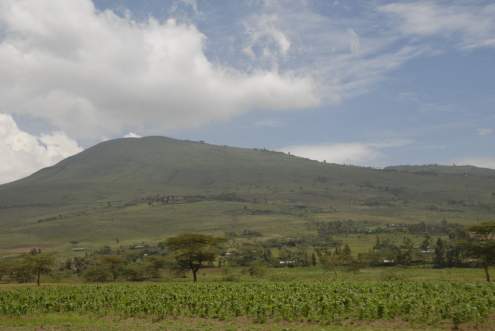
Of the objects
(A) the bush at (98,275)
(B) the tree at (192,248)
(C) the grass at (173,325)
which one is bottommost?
(A) the bush at (98,275)

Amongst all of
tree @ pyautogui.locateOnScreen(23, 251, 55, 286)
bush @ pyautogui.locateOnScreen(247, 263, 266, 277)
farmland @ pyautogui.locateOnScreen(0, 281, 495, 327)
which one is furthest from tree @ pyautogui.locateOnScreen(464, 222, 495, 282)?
tree @ pyautogui.locateOnScreen(23, 251, 55, 286)

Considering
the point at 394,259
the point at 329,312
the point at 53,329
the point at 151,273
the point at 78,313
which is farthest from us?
the point at 394,259

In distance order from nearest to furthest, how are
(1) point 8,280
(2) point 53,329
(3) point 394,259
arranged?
(2) point 53,329, (1) point 8,280, (3) point 394,259

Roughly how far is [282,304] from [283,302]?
1179 millimetres

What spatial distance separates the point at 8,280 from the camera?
79.8m

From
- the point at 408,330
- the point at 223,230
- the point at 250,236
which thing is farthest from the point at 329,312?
the point at 223,230

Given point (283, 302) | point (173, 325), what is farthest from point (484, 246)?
point (173, 325)

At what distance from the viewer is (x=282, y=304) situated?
33656 millimetres

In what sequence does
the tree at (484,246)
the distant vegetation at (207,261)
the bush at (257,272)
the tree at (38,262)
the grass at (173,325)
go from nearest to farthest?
the grass at (173,325) < the tree at (484,246) < the distant vegetation at (207,261) < the tree at (38,262) < the bush at (257,272)

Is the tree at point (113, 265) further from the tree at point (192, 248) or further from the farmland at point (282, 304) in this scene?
the farmland at point (282, 304)

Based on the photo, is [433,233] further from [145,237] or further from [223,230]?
[145,237]

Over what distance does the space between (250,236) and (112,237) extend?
57045 mm

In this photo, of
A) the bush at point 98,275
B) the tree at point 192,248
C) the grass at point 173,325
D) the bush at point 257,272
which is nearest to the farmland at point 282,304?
the grass at point 173,325

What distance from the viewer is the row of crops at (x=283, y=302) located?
3020 centimetres
